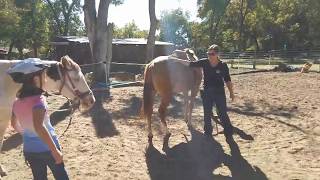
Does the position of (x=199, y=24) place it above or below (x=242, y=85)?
above

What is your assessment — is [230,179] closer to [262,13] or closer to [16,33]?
[16,33]

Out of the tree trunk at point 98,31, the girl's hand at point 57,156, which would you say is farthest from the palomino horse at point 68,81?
the tree trunk at point 98,31

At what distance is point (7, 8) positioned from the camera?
29.4m

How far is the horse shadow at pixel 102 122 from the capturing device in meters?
7.83

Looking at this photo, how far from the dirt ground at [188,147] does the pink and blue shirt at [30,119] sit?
2043 mm

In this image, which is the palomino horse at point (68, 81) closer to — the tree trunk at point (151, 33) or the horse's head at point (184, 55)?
the horse's head at point (184, 55)

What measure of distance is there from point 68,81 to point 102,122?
4.74 m

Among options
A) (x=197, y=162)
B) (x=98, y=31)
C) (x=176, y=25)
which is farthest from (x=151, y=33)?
(x=176, y=25)

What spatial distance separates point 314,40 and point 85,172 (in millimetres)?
45974

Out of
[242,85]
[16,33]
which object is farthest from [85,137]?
[16,33]

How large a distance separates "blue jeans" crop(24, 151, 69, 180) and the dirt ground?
1946 mm

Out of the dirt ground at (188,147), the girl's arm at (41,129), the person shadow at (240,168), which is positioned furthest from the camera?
the dirt ground at (188,147)

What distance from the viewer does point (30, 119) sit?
11.0 ft

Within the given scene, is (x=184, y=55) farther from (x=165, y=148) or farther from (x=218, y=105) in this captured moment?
(x=165, y=148)
